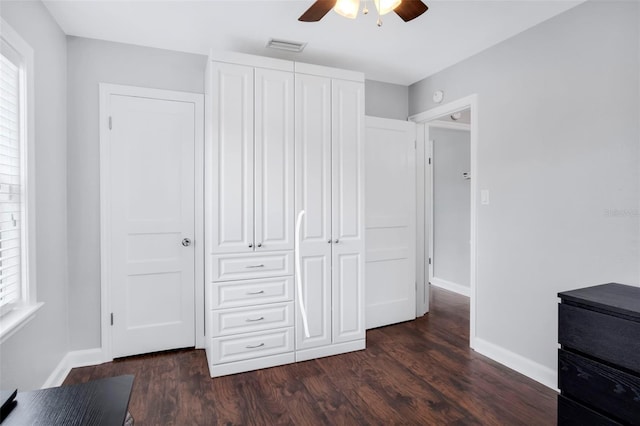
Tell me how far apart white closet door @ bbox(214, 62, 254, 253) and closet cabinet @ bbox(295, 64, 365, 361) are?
41 centimetres

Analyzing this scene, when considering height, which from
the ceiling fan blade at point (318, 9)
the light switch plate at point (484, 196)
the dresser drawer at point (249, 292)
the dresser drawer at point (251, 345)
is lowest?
the dresser drawer at point (251, 345)

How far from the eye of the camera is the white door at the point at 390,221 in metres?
3.59

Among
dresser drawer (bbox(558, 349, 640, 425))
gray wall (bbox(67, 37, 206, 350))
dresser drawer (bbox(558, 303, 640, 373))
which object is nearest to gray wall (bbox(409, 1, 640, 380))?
dresser drawer (bbox(558, 303, 640, 373))

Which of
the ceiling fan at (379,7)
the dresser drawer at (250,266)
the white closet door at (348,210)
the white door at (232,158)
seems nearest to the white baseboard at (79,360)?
the dresser drawer at (250,266)

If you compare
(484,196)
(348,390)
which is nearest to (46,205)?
(348,390)

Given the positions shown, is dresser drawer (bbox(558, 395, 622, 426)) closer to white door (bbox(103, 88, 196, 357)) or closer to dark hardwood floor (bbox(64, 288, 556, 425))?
dark hardwood floor (bbox(64, 288, 556, 425))

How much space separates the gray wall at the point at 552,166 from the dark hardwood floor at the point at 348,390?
45cm

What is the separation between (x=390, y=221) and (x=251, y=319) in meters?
1.78

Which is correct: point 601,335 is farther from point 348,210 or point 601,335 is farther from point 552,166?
point 348,210

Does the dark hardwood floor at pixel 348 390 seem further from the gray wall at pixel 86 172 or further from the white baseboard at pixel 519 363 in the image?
the gray wall at pixel 86 172

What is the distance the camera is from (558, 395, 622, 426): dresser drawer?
1.69 m

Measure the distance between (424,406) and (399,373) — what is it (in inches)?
17.4

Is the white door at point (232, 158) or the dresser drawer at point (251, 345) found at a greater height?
the white door at point (232, 158)

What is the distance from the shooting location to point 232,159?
8.71ft
